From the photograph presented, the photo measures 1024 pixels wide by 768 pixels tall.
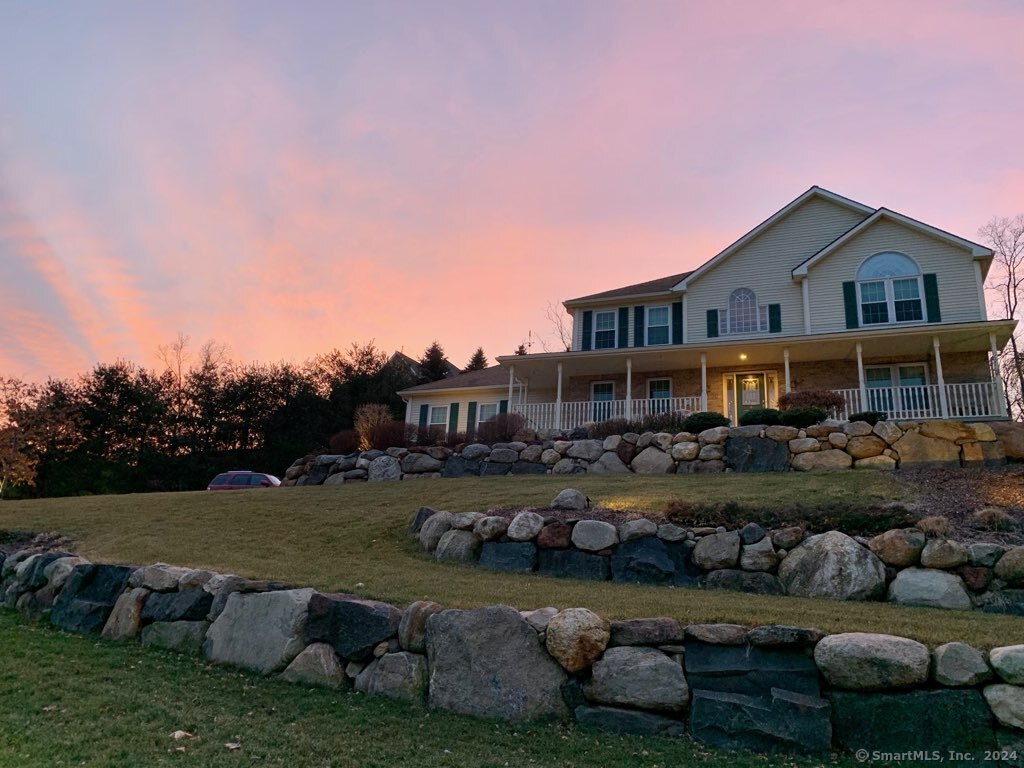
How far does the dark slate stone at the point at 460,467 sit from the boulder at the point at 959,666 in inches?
451

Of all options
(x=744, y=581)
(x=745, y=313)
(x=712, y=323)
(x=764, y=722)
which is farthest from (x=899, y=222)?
(x=764, y=722)

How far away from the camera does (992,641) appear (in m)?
4.24

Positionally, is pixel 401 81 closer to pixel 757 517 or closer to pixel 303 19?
pixel 303 19

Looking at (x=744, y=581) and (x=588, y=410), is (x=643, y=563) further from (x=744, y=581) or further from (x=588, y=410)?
(x=588, y=410)

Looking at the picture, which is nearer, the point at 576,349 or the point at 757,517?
the point at 757,517

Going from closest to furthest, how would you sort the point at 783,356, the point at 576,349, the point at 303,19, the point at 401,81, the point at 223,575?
the point at 223,575 → the point at 303,19 → the point at 401,81 → the point at 783,356 → the point at 576,349

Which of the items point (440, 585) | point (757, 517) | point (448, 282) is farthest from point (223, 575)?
point (448, 282)

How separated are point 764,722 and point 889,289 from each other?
17759 millimetres

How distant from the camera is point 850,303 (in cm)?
1827

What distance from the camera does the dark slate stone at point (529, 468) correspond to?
566 inches

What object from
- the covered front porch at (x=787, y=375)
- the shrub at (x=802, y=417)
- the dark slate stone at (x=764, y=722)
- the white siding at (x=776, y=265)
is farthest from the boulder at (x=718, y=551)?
the white siding at (x=776, y=265)

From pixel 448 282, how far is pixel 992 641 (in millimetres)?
15854

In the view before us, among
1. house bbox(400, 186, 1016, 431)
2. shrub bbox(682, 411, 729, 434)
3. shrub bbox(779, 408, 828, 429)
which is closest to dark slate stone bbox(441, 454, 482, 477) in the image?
house bbox(400, 186, 1016, 431)

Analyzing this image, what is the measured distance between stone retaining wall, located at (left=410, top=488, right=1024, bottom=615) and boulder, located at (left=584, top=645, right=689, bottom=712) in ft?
8.60
